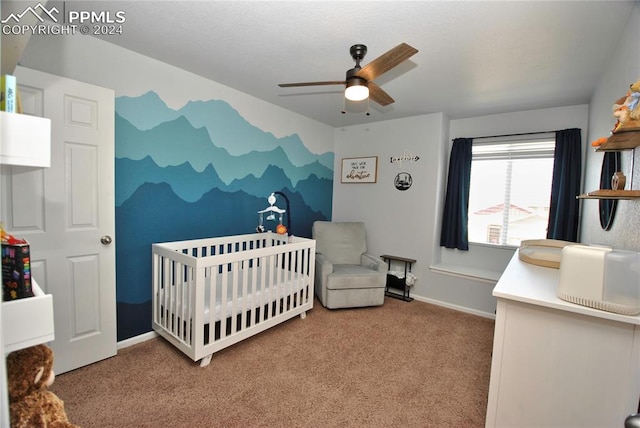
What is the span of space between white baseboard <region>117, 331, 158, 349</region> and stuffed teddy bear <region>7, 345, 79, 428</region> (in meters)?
1.73

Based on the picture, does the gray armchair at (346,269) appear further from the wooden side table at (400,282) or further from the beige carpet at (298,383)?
the beige carpet at (298,383)

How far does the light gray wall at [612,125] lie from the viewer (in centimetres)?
136

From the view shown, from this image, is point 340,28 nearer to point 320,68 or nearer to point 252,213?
point 320,68

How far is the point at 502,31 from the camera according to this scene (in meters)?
1.73

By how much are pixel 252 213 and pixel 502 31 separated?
2.61m

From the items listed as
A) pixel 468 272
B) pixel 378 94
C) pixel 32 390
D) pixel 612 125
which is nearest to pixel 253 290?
pixel 32 390

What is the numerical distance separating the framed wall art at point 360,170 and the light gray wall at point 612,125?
219 cm

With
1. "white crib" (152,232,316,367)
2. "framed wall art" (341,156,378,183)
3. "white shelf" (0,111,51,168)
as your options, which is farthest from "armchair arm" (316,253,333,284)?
"white shelf" (0,111,51,168)

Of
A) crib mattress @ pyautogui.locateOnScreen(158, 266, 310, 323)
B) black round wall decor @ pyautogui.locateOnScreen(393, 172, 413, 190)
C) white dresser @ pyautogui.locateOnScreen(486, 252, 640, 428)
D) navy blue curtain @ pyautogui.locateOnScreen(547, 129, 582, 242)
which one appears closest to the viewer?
white dresser @ pyautogui.locateOnScreen(486, 252, 640, 428)

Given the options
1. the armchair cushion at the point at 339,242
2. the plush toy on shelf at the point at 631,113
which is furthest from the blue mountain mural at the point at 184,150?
the plush toy on shelf at the point at 631,113

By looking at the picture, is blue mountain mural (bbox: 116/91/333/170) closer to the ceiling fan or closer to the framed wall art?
the framed wall art

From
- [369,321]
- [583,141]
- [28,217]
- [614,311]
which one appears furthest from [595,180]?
[28,217]

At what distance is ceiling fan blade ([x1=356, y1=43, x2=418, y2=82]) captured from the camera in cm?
150

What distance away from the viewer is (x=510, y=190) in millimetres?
3299
